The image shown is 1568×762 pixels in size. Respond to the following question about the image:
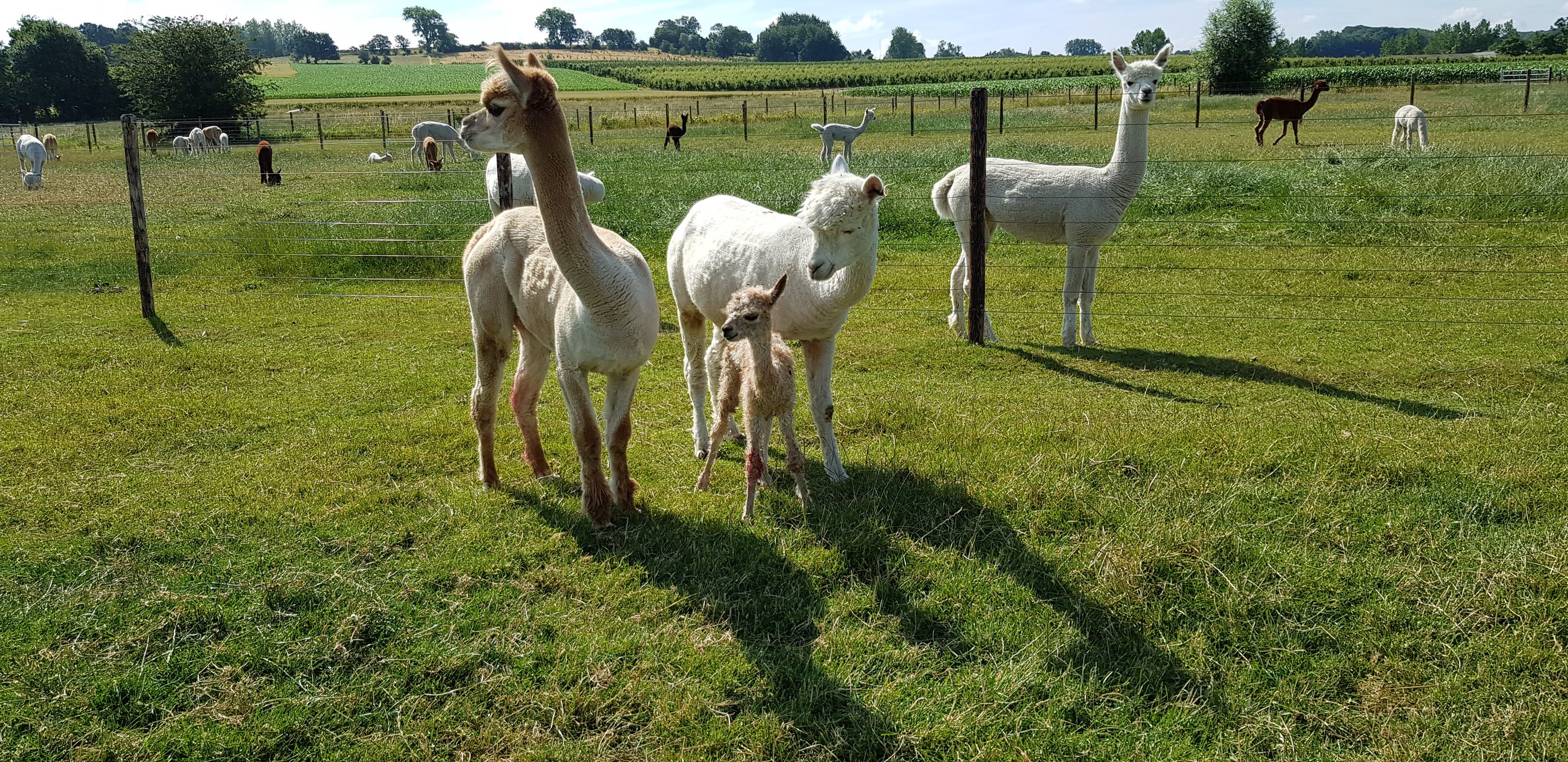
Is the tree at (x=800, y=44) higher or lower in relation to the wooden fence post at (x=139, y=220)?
higher

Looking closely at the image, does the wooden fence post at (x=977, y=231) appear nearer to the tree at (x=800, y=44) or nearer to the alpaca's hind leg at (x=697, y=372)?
the alpaca's hind leg at (x=697, y=372)

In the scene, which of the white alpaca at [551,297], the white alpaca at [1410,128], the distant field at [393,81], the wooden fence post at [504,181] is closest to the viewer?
the white alpaca at [551,297]

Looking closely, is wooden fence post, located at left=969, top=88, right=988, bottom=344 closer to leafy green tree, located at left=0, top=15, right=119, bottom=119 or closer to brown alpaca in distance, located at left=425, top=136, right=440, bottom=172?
brown alpaca in distance, located at left=425, top=136, right=440, bottom=172

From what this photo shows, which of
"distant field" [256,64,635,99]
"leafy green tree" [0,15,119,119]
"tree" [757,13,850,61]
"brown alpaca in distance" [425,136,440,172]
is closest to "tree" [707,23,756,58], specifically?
"tree" [757,13,850,61]

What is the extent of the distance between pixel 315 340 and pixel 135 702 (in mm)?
6624

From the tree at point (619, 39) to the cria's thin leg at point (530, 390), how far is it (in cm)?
16943

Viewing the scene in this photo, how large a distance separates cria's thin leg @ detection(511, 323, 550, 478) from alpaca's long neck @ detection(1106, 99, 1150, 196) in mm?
6000

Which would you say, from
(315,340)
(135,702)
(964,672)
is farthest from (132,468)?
(964,672)

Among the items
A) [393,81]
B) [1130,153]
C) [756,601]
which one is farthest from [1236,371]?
[393,81]

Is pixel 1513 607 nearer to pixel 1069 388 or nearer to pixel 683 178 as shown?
pixel 1069 388

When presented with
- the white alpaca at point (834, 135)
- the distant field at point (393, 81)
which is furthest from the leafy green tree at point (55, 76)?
the white alpaca at point (834, 135)

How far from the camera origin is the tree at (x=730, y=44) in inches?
6531

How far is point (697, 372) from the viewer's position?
243 inches

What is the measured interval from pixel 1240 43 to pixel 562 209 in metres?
59.5
